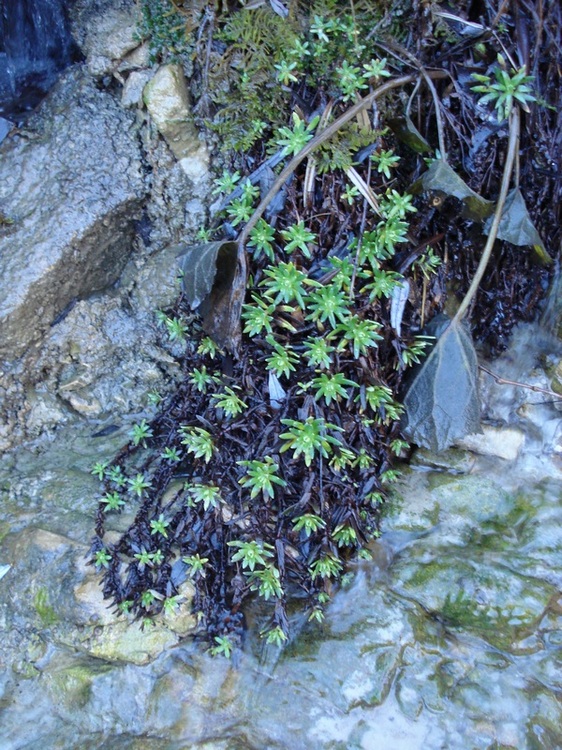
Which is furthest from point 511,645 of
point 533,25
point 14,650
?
point 533,25

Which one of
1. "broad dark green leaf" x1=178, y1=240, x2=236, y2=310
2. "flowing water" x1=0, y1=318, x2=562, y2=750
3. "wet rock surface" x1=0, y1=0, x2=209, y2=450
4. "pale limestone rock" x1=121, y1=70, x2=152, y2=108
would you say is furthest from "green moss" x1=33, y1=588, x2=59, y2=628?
"pale limestone rock" x1=121, y1=70, x2=152, y2=108

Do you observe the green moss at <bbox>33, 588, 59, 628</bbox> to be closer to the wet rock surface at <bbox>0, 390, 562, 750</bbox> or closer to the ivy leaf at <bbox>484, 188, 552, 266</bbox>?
the wet rock surface at <bbox>0, 390, 562, 750</bbox>

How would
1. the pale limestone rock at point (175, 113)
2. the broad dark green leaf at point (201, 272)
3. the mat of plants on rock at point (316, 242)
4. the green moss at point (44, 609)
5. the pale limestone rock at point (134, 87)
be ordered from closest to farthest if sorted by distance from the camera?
the broad dark green leaf at point (201, 272), the mat of plants on rock at point (316, 242), the green moss at point (44, 609), the pale limestone rock at point (175, 113), the pale limestone rock at point (134, 87)

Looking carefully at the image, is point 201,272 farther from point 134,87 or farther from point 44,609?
point 44,609

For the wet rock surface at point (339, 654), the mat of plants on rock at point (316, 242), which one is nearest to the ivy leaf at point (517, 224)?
the mat of plants on rock at point (316, 242)

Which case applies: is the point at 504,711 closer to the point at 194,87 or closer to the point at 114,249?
the point at 114,249

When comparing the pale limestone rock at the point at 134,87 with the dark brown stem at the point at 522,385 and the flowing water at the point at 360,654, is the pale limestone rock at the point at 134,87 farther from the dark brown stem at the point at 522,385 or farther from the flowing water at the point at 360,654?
the dark brown stem at the point at 522,385
